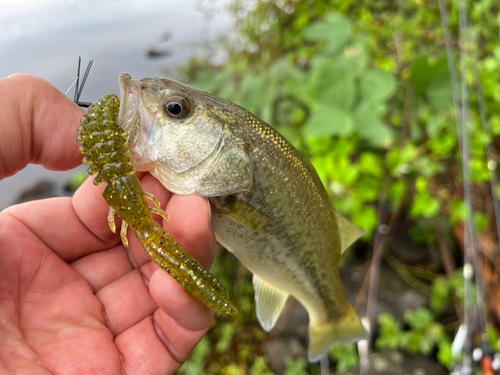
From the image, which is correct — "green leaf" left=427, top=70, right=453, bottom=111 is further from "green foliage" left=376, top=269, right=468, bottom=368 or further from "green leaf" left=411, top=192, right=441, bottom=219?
"green foliage" left=376, top=269, right=468, bottom=368

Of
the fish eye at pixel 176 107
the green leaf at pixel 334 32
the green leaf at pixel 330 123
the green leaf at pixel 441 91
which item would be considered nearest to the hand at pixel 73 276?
the fish eye at pixel 176 107

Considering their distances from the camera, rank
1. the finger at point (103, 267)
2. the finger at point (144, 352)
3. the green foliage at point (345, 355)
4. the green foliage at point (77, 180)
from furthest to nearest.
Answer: the green foliage at point (77, 180), the green foliage at point (345, 355), the finger at point (103, 267), the finger at point (144, 352)

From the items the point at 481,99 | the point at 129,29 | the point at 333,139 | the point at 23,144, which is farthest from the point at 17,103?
the point at 481,99

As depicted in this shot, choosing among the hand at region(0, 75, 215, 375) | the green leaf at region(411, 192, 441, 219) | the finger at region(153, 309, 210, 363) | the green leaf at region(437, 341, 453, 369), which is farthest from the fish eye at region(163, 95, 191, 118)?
the green leaf at region(437, 341, 453, 369)

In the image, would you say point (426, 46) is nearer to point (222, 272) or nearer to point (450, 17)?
point (450, 17)

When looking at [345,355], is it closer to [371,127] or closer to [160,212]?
[371,127]

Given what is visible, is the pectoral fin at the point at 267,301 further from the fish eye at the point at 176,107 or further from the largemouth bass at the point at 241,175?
the fish eye at the point at 176,107

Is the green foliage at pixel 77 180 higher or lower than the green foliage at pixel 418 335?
higher
